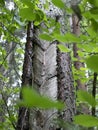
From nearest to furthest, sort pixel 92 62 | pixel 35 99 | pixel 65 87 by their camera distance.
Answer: pixel 35 99, pixel 92 62, pixel 65 87

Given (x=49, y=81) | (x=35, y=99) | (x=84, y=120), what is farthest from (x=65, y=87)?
(x=35, y=99)

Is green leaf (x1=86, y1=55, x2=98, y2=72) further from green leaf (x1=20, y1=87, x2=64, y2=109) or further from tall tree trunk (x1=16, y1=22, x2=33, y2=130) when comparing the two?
tall tree trunk (x1=16, y1=22, x2=33, y2=130)

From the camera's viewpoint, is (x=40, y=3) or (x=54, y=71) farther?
(x=40, y=3)

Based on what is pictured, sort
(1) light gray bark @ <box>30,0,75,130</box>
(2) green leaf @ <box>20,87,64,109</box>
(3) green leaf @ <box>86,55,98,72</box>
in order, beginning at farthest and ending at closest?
(1) light gray bark @ <box>30,0,75,130</box> < (3) green leaf @ <box>86,55,98,72</box> < (2) green leaf @ <box>20,87,64,109</box>

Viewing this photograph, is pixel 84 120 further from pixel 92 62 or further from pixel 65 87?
pixel 65 87

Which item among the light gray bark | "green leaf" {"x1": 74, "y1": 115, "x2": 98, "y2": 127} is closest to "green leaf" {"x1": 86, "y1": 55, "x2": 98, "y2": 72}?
"green leaf" {"x1": 74, "y1": 115, "x2": 98, "y2": 127}

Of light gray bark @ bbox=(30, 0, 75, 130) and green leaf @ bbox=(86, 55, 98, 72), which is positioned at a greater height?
green leaf @ bbox=(86, 55, 98, 72)

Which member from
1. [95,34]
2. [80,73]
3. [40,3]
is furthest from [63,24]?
[80,73]

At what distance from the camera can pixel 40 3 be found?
2.00 metres

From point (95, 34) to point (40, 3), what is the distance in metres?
1.28

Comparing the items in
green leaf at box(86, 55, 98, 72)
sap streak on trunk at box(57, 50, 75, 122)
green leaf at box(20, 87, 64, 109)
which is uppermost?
green leaf at box(86, 55, 98, 72)

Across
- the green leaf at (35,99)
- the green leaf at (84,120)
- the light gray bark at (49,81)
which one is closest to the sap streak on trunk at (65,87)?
the light gray bark at (49,81)

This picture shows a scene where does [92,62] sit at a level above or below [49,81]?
above

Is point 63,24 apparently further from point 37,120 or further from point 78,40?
point 78,40
